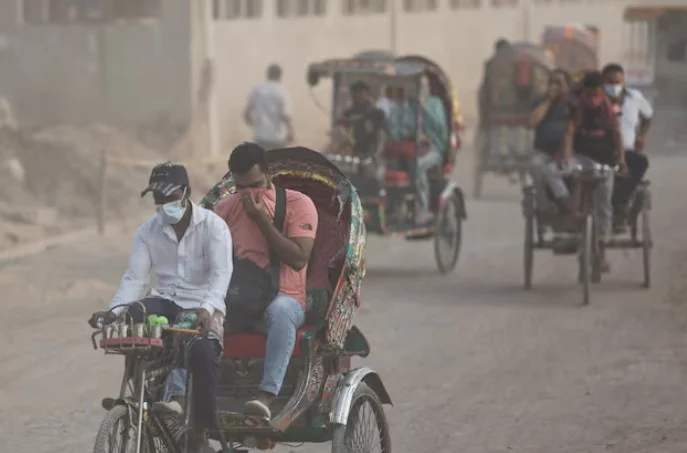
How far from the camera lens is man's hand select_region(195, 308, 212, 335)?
723 cm

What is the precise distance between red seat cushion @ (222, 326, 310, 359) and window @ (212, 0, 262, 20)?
1902 cm

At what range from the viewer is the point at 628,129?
50.8 ft

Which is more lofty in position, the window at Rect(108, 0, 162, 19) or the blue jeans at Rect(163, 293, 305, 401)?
the window at Rect(108, 0, 162, 19)

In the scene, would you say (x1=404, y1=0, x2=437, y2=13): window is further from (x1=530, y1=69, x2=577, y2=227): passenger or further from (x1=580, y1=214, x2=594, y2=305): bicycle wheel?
(x1=580, y1=214, x2=594, y2=305): bicycle wheel

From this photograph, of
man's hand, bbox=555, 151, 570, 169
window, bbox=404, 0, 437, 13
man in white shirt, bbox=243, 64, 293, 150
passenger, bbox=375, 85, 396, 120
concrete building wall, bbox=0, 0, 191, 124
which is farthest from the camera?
window, bbox=404, 0, 437, 13

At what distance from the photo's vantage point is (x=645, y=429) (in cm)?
968

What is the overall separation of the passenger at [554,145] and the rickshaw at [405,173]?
4.74 ft

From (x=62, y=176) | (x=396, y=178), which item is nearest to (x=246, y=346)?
(x=396, y=178)

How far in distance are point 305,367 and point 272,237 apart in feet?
1.89

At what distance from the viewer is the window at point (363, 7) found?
33.1 meters

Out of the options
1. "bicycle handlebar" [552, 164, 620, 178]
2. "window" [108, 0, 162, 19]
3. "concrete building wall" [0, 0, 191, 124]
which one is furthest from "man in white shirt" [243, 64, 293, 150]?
A: "bicycle handlebar" [552, 164, 620, 178]

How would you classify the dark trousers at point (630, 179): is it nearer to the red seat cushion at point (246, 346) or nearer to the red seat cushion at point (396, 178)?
the red seat cushion at point (396, 178)

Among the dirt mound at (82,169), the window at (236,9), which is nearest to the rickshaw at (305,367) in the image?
the dirt mound at (82,169)

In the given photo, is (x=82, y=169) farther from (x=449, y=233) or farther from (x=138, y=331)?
(x=138, y=331)
